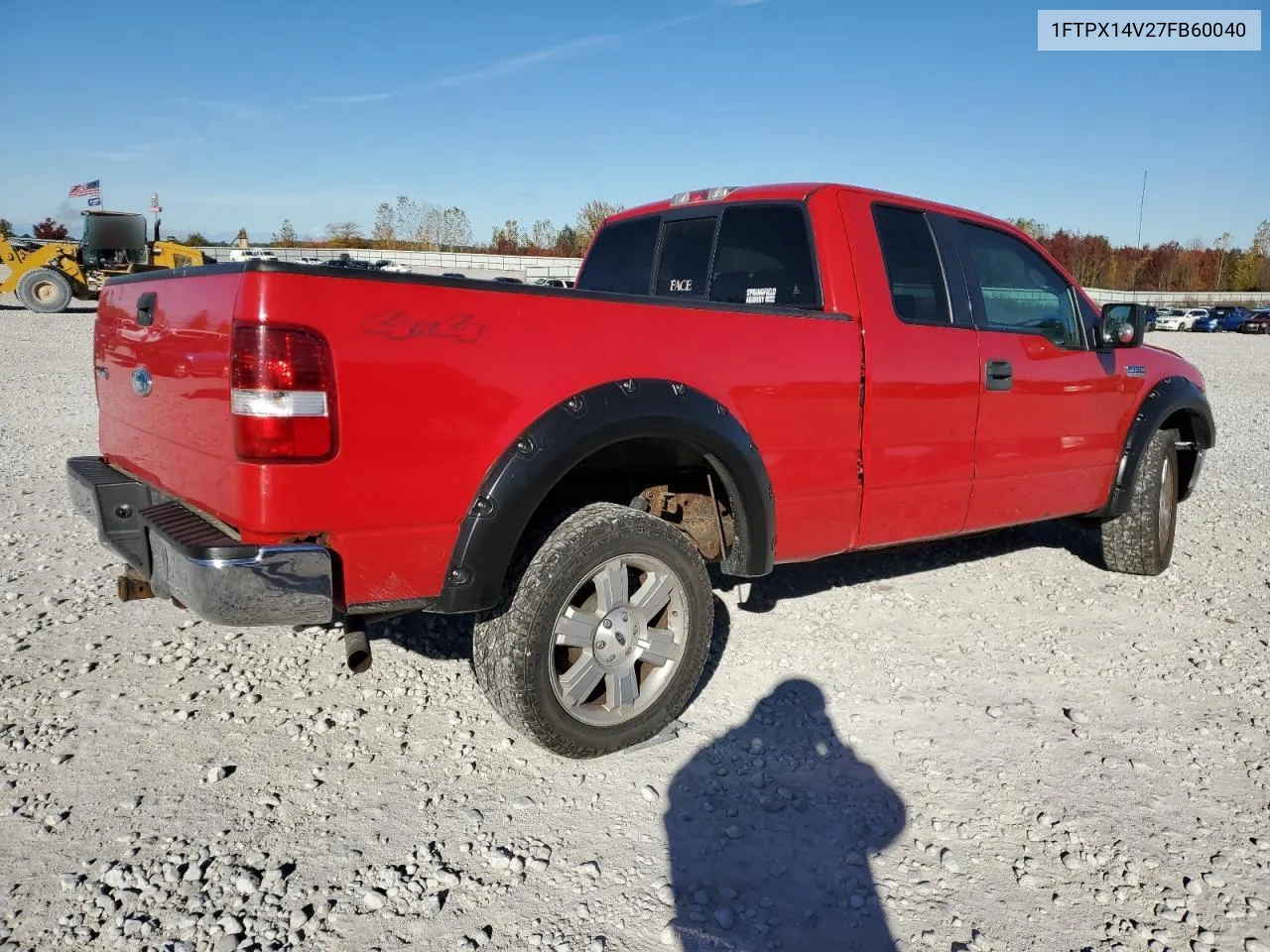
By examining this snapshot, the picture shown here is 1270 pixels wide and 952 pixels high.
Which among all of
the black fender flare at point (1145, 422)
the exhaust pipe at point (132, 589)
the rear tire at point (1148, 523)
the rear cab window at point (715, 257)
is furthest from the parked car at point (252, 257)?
the rear tire at point (1148, 523)

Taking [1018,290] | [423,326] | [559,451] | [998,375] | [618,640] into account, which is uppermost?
[1018,290]

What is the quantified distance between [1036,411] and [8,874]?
13.9ft

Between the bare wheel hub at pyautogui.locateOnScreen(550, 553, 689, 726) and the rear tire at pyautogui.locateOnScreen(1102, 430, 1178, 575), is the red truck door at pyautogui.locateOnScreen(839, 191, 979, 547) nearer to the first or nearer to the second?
the bare wheel hub at pyautogui.locateOnScreen(550, 553, 689, 726)

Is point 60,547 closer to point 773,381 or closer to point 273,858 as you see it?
point 273,858

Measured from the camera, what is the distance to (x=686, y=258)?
14.2 feet

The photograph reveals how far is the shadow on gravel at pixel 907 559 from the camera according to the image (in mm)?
4848

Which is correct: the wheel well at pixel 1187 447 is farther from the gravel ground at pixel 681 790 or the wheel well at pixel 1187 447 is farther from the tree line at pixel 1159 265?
the tree line at pixel 1159 265

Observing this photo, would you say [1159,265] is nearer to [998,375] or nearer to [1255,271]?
[1255,271]

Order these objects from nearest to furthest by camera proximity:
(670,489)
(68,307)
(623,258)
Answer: (670,489)
(623,258)
(68,307)

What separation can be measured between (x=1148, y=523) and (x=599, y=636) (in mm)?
3634

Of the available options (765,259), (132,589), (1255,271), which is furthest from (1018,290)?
(1255,271)

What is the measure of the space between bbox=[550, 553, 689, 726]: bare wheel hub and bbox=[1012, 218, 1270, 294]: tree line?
85214 mm

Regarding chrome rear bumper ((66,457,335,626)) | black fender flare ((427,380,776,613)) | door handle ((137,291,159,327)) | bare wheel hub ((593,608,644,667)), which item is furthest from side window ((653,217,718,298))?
chrome rear bumper ((66,457,335,626))

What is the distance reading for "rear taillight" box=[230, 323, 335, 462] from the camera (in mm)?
2258
